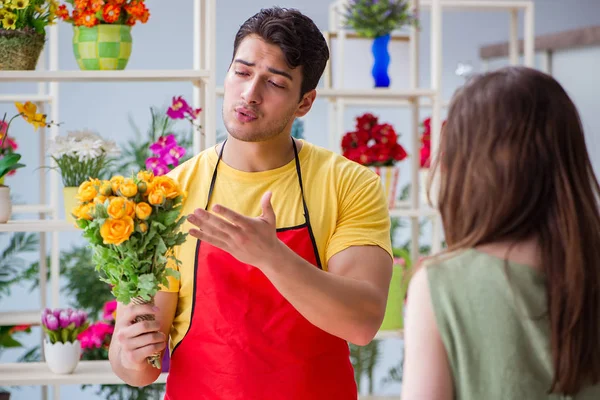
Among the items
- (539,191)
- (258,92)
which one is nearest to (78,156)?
(258,92)

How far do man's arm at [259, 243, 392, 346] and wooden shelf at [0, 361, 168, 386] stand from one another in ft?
4.45

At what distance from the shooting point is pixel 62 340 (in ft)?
10.3

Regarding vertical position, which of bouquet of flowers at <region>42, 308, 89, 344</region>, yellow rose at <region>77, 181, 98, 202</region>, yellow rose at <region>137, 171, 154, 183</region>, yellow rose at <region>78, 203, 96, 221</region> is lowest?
bouquet of flowers at <region>42, 308, 89, 344</region>

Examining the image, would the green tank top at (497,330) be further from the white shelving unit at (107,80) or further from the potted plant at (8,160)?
the potted plant at (8,160)

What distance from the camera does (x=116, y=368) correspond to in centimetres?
190

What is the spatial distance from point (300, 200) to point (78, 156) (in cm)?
128

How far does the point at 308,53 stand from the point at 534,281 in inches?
38.7

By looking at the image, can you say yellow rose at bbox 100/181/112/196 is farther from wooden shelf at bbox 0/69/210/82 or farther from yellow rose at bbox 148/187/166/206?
wooden shelf at bbox 0/69/210/82

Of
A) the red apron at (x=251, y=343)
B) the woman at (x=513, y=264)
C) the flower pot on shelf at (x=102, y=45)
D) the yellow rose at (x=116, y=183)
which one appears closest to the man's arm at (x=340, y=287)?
the red apron at (x=251, y=343)

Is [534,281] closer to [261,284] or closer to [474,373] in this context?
[474,373]

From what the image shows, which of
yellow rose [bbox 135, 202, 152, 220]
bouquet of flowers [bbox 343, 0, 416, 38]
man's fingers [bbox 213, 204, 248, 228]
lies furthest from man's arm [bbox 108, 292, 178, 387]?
bouquet of flowers [bbox 343, 0, 416, 38]

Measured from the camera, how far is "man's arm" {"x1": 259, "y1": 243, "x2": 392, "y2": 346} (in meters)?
1.65

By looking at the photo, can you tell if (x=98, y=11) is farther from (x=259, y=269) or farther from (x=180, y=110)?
(x=259, y=269)

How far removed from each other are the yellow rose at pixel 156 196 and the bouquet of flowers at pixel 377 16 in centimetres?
214
